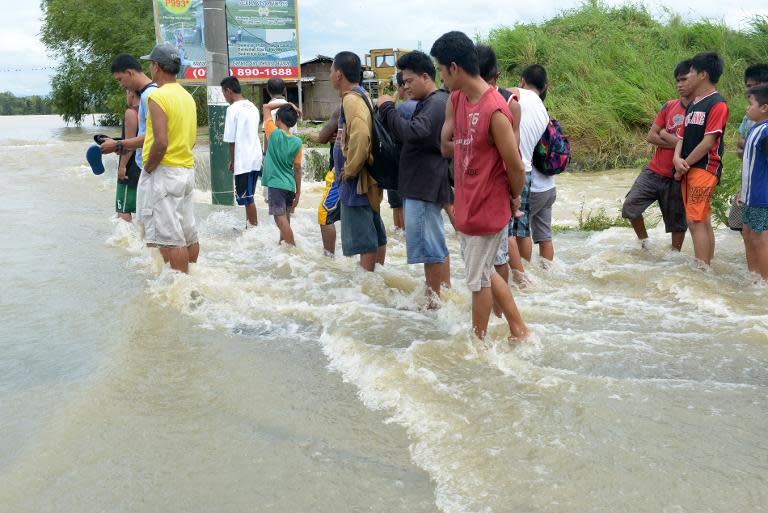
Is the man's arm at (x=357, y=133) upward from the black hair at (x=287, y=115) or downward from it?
downward

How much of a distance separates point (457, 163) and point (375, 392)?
139 centimetres

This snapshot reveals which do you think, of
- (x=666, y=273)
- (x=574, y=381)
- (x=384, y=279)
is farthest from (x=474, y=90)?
(x=666, y=273)

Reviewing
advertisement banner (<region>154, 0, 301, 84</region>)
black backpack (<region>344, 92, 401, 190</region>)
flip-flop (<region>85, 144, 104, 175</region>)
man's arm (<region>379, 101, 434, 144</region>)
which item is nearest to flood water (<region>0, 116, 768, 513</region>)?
black backpack (<region>344, 92, 401, 190</region>)

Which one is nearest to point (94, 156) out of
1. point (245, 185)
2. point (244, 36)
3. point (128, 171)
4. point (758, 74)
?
point (128, 171)

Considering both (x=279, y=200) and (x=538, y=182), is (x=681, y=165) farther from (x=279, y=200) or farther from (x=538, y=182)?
(x=279, y=200)

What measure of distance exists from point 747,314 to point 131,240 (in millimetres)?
6369

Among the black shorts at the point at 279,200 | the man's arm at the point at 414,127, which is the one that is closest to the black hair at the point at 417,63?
the man's arm at the point at 414,127

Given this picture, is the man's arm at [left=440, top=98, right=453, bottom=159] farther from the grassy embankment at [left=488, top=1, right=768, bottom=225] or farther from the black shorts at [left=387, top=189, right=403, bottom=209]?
the grassy embankment at [left=488, top=1, right=768, bottom=225]

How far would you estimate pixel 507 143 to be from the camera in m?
3.92

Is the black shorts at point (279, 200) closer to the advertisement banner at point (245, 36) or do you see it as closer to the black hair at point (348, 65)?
the black hair at point (348, 65)

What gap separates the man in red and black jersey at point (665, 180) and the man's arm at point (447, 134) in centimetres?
292

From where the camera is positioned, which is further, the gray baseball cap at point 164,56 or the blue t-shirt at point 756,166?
the gray baseball cap at point 164,56

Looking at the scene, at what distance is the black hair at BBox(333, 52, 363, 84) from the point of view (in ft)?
17.4

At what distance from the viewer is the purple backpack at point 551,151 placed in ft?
19.3
